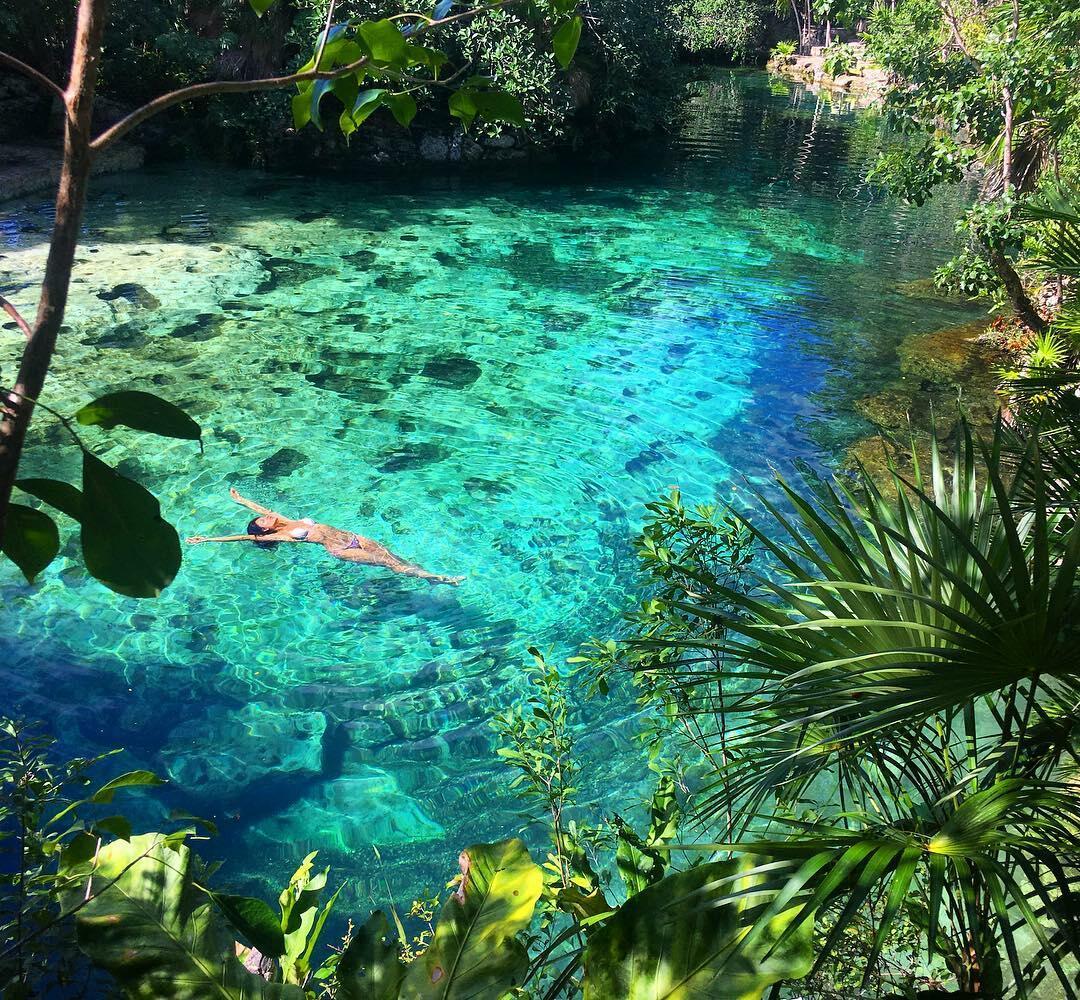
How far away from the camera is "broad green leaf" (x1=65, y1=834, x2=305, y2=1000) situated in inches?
51.7

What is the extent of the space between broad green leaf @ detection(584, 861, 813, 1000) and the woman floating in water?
4.84m

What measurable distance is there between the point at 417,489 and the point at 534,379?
2.64 meters

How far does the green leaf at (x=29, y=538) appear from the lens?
0.84 metres

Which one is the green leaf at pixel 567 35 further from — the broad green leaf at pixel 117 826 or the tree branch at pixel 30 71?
the broad green leaf at pixel 117 826

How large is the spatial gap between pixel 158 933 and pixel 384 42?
1.32 meters

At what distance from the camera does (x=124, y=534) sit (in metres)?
0.77

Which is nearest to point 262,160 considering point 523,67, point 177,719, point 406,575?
point 523,67

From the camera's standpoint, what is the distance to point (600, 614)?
5621 millimetres

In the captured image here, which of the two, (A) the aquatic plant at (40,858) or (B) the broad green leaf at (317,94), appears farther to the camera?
(A) the aquatic plant at (40,858)

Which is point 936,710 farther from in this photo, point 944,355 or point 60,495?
point 944,355

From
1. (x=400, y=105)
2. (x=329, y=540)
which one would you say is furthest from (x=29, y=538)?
(x=329, y=540)

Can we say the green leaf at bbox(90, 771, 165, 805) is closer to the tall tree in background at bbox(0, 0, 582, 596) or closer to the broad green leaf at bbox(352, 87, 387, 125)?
the tall tree in background at bbox(0, 0, 582, 596)

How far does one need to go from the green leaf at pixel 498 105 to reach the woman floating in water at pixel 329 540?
5108mm

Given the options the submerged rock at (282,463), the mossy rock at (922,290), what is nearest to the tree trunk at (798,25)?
the mossy rock at (922,290)
